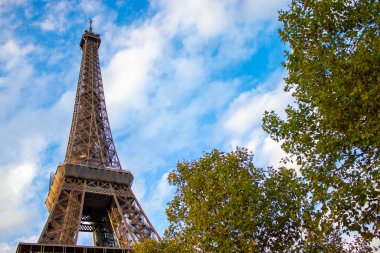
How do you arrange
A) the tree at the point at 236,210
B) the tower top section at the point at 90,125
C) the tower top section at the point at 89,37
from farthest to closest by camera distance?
the tower top section at the point at 89,37 < the tower top section at the point at 90,125 < the tree at the point at 236,210

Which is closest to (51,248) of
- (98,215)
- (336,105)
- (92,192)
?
(92,192)

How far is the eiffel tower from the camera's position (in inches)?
1535

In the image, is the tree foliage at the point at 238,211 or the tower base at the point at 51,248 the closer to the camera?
the tree foliage at the point at 238,211

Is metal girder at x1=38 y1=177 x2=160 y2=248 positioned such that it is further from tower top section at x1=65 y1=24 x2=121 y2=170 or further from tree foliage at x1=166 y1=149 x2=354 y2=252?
tree foliage at x1=166 y1=149 x2=354 y2=252

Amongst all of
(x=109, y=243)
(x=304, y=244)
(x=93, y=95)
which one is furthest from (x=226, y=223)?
(x=93, y=95)

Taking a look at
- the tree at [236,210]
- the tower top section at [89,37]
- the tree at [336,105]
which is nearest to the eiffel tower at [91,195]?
the tower top section at [89,37]

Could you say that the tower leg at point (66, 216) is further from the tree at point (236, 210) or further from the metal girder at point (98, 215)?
the tree at point (236, 210)

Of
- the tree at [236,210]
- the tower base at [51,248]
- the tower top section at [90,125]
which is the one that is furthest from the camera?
the tower top section at [90,125]

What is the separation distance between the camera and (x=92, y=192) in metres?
44.0

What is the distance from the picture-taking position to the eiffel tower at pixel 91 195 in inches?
1535

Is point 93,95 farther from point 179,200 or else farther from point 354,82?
point 354,82

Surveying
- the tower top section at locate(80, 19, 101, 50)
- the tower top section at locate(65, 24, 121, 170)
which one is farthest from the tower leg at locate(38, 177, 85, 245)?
the tower top section at locate(80, 19, 101, 50)

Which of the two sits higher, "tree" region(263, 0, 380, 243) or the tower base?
the tower base

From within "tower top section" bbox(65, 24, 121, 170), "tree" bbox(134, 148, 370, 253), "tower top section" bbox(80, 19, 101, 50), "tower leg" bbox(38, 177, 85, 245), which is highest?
"tower top section" bbox(80, 19, 101, 50)
